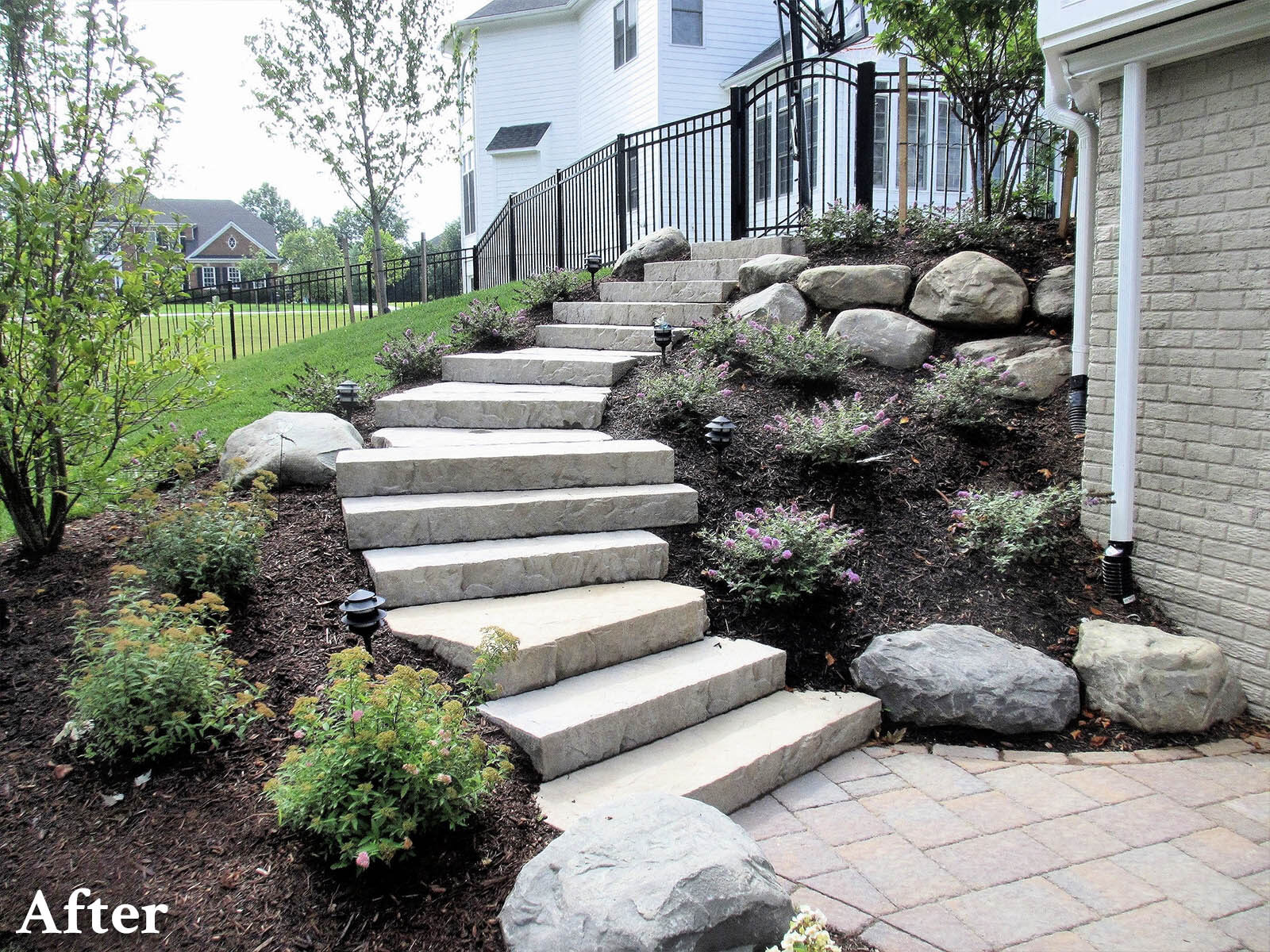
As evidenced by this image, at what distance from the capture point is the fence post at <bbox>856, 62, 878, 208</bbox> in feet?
24.9

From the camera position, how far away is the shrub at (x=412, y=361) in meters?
6.82

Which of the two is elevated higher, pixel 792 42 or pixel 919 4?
pixel 792 42

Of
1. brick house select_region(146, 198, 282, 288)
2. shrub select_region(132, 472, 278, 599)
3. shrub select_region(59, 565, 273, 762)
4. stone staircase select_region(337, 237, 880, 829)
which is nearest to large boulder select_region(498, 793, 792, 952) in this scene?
stone staircase select_region(337, 237, 880, 829)

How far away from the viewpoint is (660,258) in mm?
8547

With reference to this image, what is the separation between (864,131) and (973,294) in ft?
8.38

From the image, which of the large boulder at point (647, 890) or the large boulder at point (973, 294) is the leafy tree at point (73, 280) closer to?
the large boulder at point (647, 890)

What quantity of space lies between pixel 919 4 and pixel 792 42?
3547 millimetres

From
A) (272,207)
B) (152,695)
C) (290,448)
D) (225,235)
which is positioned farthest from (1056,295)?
(272,207)

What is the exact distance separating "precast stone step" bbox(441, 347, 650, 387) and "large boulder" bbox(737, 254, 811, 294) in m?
1.17

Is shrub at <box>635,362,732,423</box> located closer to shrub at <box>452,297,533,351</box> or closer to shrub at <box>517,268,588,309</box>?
shrub at <box>452,297,533,351</box>

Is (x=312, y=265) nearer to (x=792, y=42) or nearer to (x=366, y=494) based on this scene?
(x=792, y=42)

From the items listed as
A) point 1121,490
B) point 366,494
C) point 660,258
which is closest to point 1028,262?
point 1121,490

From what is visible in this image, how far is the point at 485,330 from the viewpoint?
756 cm

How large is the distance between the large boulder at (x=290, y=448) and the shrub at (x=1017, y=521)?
11.3 ft
